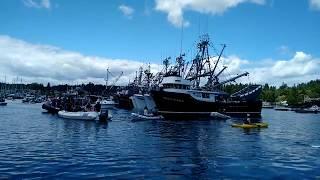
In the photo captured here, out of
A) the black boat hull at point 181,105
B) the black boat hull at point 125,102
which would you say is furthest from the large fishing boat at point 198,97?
the black boat hull at point 125,102

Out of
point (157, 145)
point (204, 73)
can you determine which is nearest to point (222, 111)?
point (204, 73)

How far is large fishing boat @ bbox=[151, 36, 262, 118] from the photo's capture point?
112312 mm

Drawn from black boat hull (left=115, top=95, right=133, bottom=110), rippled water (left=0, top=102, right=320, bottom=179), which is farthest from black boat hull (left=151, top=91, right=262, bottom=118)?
black boat hull (left=115, top=95, right=133, bottom=110)

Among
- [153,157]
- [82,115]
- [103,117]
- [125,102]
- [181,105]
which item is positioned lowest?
[153,157]

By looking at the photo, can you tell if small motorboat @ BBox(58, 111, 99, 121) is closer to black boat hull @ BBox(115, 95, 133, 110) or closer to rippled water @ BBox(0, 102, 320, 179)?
rippled water @ BBox(0, 102, 320, 179)

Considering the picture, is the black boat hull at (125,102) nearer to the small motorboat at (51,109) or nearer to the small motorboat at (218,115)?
the small motorboat at (51,109)

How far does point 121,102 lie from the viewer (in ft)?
618

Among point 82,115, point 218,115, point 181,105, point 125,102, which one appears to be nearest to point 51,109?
point 82,115

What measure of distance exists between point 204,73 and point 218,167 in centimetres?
10247

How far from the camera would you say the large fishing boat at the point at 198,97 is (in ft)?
368

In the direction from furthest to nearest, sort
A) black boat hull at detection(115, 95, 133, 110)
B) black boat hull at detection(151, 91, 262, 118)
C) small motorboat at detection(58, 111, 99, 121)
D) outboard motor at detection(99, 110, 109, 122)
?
black boat hull at detection(115, 95, 133, 110)
black boat hull at detection(151, 91, 262, 118)
small motorboat at detection(58, 111, 99, 121)
outboard motor at detection(99, 110, 109, 122)

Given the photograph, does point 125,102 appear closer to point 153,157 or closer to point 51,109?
point 51,109

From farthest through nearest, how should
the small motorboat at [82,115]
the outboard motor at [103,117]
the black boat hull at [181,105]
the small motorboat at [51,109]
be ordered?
the small motorboat at [51,109]
the black boat hull at [181,105]
the small motorboat at [82,115]
the outboard motor at [103,117]

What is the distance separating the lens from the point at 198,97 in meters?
118
